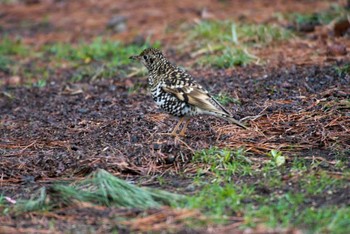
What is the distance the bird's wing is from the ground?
327 millimetres

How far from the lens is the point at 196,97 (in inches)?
269

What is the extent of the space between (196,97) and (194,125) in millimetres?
644

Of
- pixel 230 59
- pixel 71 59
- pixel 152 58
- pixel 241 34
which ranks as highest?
pixel 152 58

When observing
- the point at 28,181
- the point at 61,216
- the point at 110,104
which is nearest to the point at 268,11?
the point at 110,104

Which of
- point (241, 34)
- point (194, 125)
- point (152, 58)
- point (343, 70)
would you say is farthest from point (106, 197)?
point (241, 34)

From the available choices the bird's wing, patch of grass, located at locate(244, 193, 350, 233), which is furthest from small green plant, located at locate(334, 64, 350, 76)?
patch of grass, located at locate(244, 193, 350, 233)

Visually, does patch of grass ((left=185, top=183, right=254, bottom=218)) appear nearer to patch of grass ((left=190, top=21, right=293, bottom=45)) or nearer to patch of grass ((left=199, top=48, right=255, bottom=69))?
patch of grass ((left=199, top=48, right=255, bottom=69))

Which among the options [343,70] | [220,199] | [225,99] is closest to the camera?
[220,199]

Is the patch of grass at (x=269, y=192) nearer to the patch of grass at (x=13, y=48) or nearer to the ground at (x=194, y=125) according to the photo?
the ground at (x=194, y=125)

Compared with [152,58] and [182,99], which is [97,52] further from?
[182,99]

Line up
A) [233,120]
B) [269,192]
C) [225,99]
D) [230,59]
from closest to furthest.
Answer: [269,192]
[233,120]
[225,99]
[230,59]

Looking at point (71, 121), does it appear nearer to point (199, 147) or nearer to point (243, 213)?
point (199, 147)

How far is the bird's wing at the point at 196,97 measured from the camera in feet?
22.1

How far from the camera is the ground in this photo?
16.9ft
